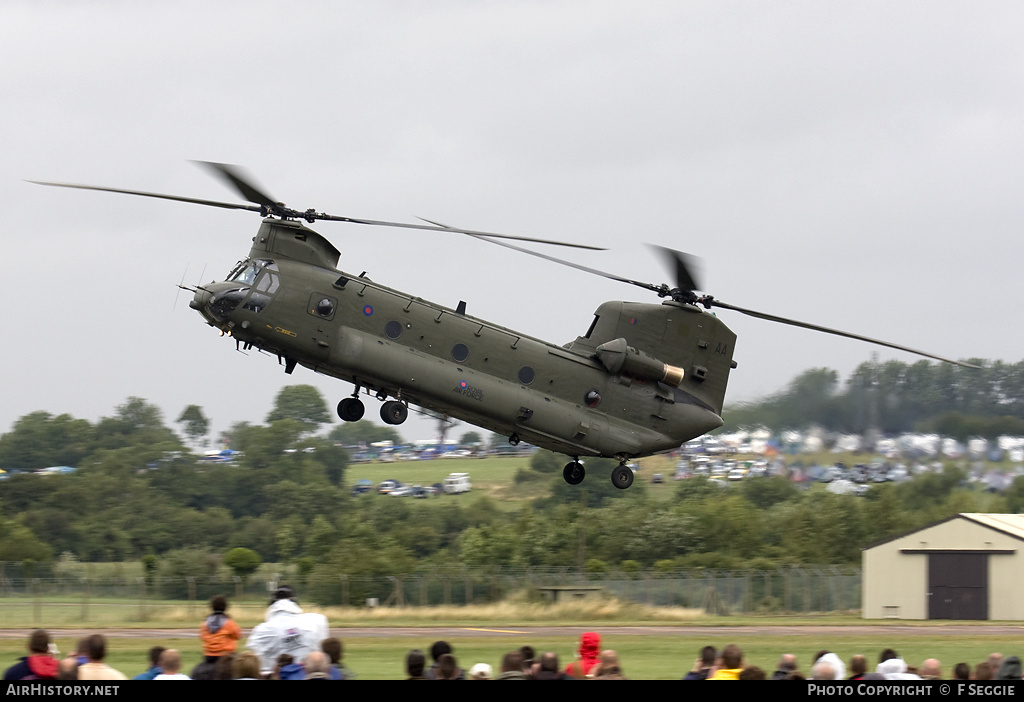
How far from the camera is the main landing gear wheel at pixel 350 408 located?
94.2 feet

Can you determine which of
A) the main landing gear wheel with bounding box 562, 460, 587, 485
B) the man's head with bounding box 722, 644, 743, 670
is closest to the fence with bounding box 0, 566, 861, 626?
the main landing gear wheel with bounding box 562, 460, 587, 485

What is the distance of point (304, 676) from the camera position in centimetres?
1227

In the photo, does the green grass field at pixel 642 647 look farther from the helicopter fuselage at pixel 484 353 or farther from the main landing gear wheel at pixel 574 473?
the helicopter fuselage at pixel 484 353

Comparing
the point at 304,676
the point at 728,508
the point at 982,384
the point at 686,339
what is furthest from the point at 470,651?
the point at 728,508

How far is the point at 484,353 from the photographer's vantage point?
28797 mm

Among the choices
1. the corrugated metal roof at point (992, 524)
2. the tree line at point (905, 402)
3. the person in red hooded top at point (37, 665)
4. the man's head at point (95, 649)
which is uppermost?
the tree line at point (905, 402)

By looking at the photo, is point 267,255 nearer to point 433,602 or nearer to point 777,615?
point 433,602

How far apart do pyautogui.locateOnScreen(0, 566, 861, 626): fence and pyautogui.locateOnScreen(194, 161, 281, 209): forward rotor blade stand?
773 inches

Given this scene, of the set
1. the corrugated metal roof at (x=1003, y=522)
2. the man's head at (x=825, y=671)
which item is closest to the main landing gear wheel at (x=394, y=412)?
the man's head at (x=825, y=671)

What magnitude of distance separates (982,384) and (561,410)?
81.6 feet

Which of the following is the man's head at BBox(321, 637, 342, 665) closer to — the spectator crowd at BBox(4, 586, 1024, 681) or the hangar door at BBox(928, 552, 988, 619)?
the spectator crowd at BBox(4, 586, 1024, 681)

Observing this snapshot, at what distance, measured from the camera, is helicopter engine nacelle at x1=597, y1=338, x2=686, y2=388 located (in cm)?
2978

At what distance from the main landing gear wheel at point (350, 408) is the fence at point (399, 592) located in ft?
56.2

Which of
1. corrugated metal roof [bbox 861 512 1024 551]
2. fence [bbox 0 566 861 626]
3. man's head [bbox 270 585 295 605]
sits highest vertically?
corrugated metal roof [bbox 861 512 1024 551]
